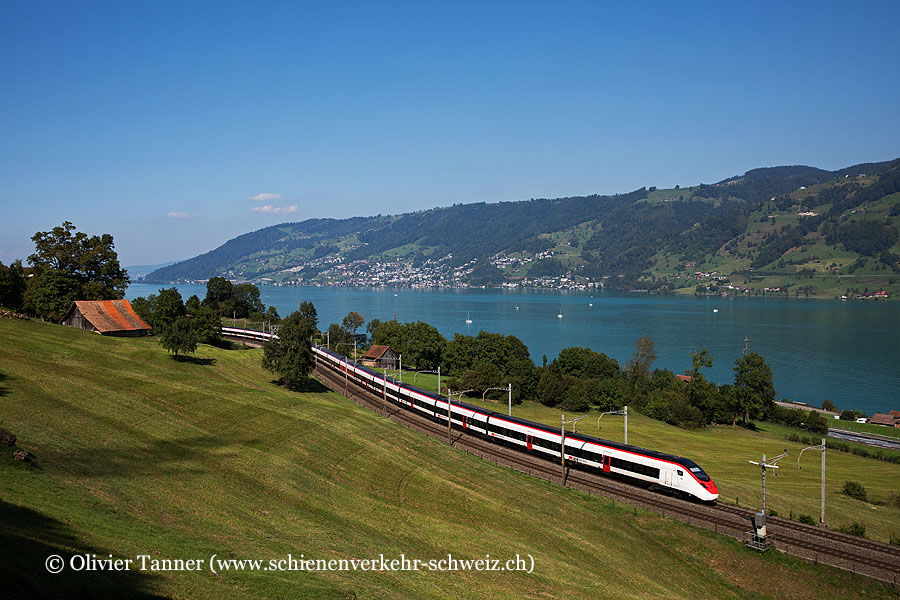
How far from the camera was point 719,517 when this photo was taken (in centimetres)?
3438

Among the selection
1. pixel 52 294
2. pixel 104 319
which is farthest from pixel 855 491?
pixel 52 294

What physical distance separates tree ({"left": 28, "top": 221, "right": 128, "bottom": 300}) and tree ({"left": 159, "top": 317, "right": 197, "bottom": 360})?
76.1ft

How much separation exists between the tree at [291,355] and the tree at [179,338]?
823cm

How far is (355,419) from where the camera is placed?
48.1 metres

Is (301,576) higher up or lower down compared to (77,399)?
lower down

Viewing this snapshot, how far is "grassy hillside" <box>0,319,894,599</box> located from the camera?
1788 centimetres

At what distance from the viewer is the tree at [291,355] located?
61.9 meters

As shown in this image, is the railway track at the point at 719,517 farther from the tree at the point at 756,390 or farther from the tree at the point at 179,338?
the tree at the point at 756,390

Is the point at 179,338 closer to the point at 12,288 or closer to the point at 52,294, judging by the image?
the point at 52,294

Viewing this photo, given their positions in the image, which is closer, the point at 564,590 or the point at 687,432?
the point at 564,590

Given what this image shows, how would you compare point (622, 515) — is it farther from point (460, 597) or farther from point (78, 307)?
point (78, 307)

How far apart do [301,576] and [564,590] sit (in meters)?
10.8

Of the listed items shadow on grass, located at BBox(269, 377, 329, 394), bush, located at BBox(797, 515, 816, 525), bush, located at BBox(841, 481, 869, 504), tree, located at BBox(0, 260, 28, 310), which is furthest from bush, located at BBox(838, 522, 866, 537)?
tree, located at BBox(0, 260, 28, 310)

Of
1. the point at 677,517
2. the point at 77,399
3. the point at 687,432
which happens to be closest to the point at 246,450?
the point at 77,399
